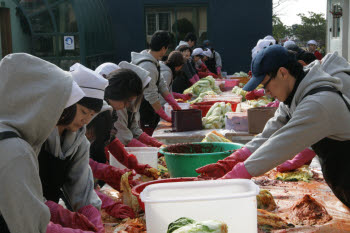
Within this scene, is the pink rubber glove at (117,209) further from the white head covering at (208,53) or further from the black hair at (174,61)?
the white head covering at (208,53)

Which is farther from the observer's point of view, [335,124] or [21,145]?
[335,124]

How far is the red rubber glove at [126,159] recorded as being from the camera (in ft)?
11.5

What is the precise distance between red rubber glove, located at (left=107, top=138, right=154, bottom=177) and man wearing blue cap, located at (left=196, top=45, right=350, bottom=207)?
0.76 metres

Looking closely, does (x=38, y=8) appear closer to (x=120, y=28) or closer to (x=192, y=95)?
(x=120, y=28)

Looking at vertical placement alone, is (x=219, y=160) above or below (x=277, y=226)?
above

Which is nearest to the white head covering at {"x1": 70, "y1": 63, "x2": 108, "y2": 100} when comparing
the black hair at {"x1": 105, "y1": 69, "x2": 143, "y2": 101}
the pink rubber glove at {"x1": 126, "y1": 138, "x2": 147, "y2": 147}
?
the black hair at {"x1": 105, "y1": 69, "x2": 143, "y2": 101}

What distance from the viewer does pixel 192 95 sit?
329 inches

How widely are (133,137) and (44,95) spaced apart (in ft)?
9.86

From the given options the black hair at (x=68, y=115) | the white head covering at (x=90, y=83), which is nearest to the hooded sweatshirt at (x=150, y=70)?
the white head covering at (x=90, y=83)

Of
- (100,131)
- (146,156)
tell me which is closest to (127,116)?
(146,156)

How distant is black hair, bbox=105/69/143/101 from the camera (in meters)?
3.54

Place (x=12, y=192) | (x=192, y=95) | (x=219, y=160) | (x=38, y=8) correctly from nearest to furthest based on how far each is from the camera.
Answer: (x=12, y=192) → (x=219, y=160) → (x=192, y=95) → (x=38, y=8)

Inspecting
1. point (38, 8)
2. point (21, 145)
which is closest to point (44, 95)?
point (21, 145)

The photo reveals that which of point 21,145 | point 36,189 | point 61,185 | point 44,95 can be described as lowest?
point 61,185
